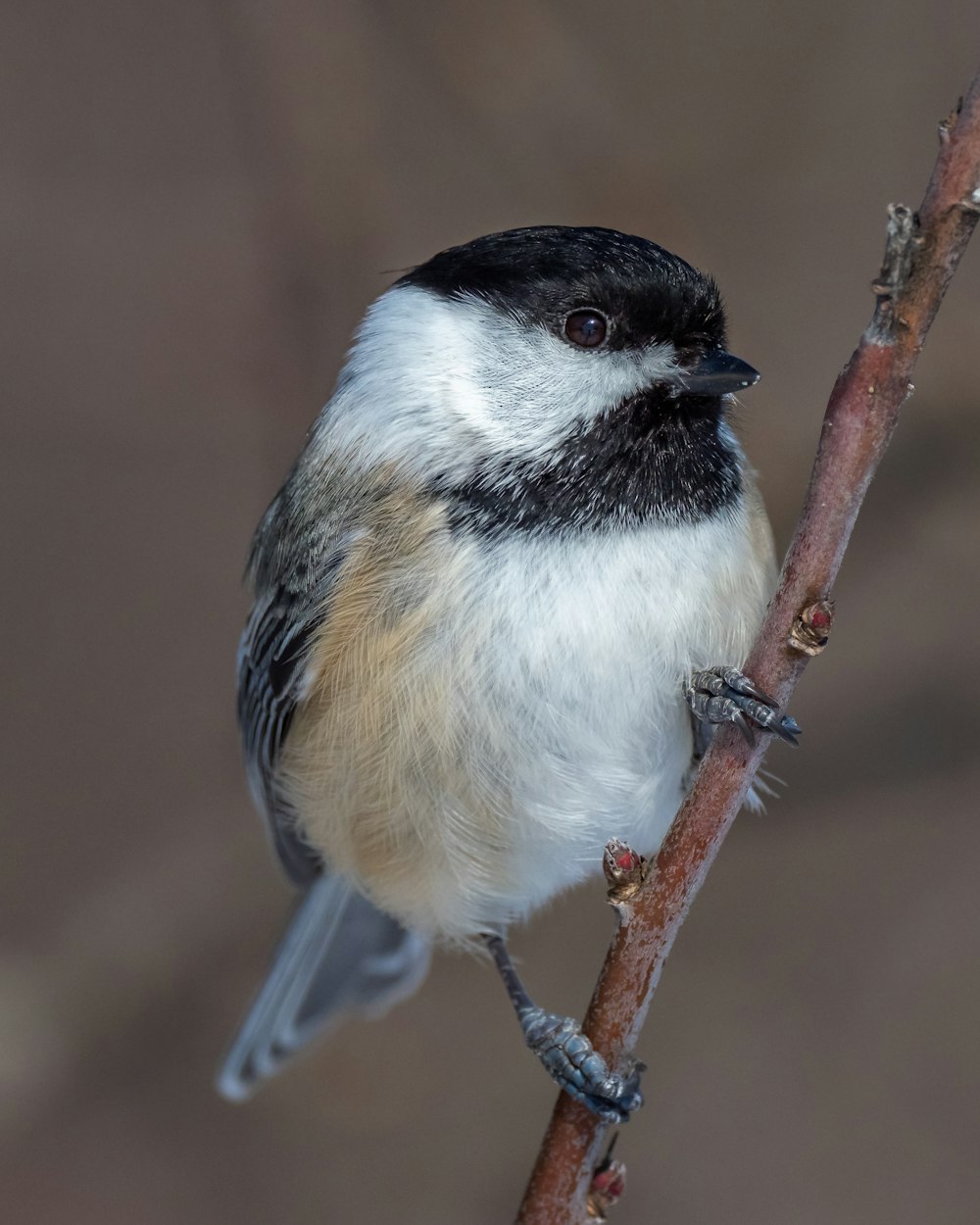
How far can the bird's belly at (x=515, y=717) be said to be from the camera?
1812mm

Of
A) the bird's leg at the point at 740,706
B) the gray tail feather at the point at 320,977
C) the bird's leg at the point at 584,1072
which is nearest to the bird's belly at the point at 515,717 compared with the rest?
the bird's leg at the point at 740,706

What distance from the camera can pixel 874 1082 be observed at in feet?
11.2

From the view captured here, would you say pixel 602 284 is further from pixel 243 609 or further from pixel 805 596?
pixel 243 609

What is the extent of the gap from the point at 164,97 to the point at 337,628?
7.82ft

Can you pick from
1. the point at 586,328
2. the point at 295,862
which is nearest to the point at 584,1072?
the point at 586,328

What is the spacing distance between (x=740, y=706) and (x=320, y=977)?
1.81 metres

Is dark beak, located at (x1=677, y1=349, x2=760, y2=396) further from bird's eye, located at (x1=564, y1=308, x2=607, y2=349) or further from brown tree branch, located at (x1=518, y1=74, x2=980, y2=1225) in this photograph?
brown tree branch, located at (x1=518, y1=74, x2=980, y2=1225)

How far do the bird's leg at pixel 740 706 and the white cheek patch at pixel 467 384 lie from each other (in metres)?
0.43

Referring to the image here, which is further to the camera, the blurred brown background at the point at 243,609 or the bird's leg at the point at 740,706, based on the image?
the blurred brown background at the point at 243,609

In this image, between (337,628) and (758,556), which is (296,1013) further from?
(758,556)

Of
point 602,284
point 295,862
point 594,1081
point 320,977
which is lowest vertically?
point 320,977

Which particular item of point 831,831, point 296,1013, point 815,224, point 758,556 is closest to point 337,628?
point 758,556

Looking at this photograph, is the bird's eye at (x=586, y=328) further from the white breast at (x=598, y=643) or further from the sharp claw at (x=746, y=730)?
the sharp claw at (x=746, y=730)

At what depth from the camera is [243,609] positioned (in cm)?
393
